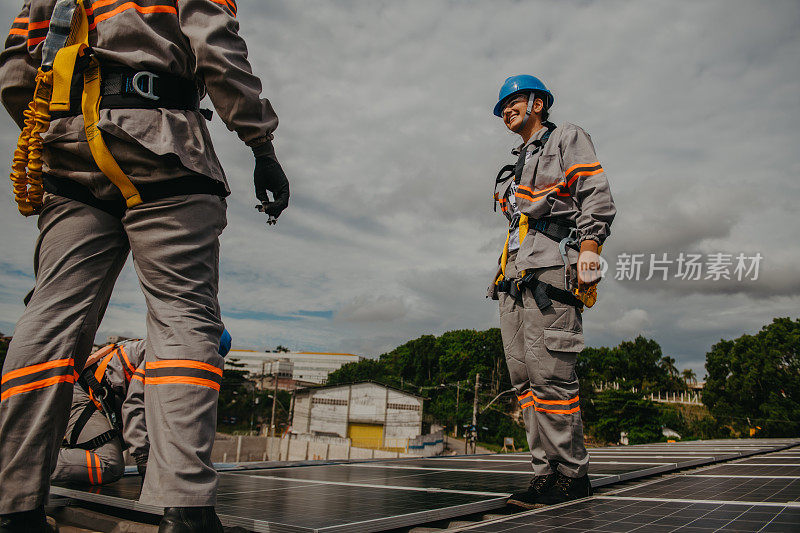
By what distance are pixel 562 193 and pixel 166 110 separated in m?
2.25

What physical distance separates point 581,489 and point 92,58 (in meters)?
2.90

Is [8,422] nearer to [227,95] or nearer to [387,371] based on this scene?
[227,95]

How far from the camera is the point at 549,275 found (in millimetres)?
3061

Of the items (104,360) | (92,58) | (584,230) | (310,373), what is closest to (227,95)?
(92,58)

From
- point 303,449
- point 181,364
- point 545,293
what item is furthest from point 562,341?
point 303,449

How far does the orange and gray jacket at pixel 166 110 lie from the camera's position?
6.07 ft

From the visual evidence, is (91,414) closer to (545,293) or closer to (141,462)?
(141,462)

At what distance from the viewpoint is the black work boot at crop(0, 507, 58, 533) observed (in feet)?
5.41

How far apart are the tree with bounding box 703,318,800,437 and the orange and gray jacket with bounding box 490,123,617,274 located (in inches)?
2013

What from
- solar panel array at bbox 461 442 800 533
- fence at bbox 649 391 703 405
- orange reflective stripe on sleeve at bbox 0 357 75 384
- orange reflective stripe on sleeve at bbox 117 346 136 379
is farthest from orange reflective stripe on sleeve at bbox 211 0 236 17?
fence at bbox 649 391 703 405

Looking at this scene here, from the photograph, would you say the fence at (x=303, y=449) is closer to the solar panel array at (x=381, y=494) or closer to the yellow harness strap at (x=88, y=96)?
the solar panel array at (x=381, y=494)

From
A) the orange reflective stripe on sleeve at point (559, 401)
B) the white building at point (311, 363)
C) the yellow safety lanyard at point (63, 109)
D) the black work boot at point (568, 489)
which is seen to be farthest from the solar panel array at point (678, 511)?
the white building at point (311, 363)

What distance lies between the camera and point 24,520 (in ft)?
5.50

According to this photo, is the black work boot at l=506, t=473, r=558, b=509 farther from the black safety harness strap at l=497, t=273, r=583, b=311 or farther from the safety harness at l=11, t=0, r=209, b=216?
the safety harness at l=11, t=0, r=209, b=216
